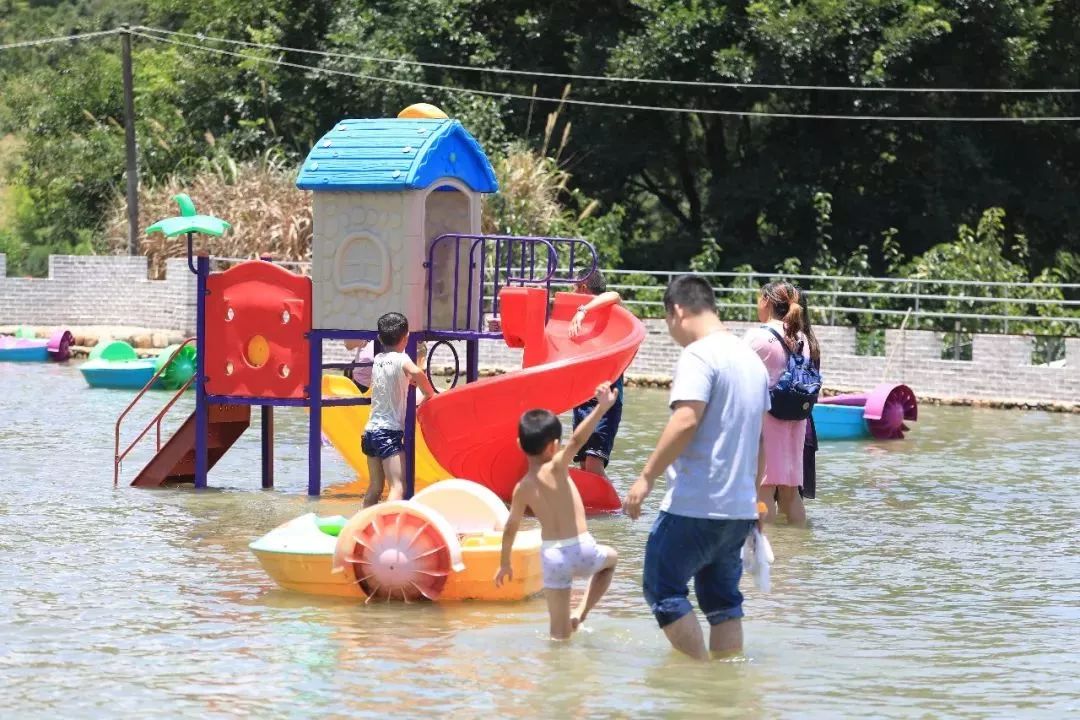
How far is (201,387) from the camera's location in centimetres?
1446

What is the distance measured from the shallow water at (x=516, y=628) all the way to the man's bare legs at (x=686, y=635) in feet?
0.50

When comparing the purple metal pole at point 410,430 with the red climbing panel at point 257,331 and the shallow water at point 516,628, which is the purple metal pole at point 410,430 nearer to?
the shallow water at point 516,628

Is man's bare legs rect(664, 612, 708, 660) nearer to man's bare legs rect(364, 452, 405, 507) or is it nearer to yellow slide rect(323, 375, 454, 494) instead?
man's bare legs rect(364, 452, 405, 507)

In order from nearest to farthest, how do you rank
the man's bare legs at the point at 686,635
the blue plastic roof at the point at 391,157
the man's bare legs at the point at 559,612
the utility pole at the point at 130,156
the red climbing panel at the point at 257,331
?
the man's bare legs at the point at 686,635 → the man's bare legs at the point at 559,612 → the blue plastic roof at the point at 391,157 → the red climbing panel at the point at 257,331 → the utility pole at the point at 130,156

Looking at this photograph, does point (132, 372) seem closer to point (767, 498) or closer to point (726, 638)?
point (767, 498)

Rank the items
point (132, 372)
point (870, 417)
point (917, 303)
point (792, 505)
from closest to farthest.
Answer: point (792, 505) < point (870, 417) < point (132, 372) < point (917, 303)

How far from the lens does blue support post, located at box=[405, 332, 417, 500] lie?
13.6m

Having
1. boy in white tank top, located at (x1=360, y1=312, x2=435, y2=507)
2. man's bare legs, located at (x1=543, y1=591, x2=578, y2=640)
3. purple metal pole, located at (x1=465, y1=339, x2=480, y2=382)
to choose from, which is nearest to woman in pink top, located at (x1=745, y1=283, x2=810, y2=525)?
boy in white tank top, located at (x1=360, y1=312, x2=435, y2=507)

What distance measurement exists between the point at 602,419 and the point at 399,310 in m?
1.76

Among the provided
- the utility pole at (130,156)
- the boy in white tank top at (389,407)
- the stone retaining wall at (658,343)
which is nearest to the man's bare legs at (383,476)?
the boy in white tank top at (389,407)

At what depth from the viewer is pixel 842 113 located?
111ft

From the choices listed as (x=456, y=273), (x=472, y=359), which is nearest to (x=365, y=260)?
(x=456, y=273)

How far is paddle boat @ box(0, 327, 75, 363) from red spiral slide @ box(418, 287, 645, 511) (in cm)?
1763

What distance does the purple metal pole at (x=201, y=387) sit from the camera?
14.4 m
